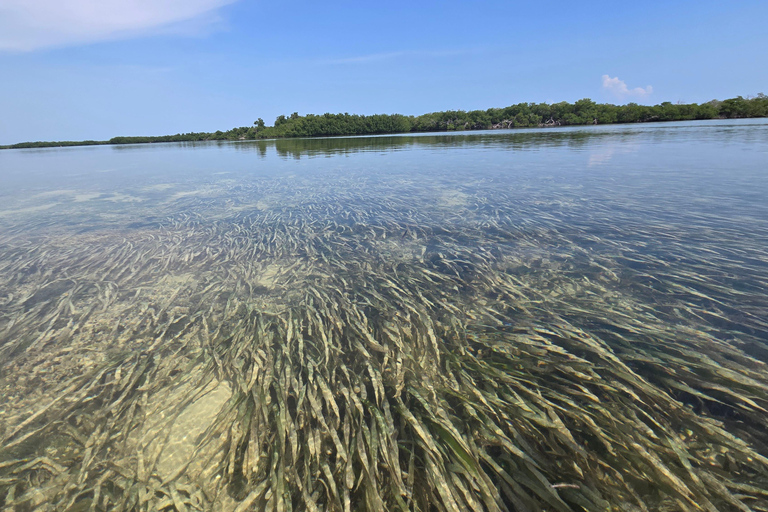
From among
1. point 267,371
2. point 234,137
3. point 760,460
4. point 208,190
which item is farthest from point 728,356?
point 234,137

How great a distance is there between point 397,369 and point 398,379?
4.3 inches

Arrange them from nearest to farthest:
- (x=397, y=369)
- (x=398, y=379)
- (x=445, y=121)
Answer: (x=398, y=379)
(x=397, y=369)
(x=445, y=121)

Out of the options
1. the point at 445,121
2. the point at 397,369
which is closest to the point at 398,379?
the point at 397,369

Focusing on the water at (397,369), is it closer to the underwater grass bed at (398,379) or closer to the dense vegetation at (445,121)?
the underwater grass bed at (398,379)

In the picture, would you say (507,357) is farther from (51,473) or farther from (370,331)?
(51,473)

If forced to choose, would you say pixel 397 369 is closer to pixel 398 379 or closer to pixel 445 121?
pixel 398 379

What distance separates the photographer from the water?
5.68 feet

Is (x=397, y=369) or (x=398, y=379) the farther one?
(x=397, y=369)

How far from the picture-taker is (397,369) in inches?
101

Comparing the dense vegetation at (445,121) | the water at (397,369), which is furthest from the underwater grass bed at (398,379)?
the dense vegetation at (445,121)

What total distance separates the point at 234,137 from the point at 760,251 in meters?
122

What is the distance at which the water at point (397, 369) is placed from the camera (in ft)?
5.68

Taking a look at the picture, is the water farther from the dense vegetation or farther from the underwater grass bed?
the dense vegetation

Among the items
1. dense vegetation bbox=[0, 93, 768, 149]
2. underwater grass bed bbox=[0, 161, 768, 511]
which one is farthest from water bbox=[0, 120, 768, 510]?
dense vegetation bbox=[0, 93, 768, 149]
